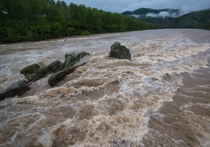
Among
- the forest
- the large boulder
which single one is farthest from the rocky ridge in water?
the forest

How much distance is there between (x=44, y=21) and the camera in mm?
42094

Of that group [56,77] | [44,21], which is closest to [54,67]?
[56,77]

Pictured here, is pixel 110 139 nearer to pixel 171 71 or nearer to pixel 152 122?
pixel 152 122

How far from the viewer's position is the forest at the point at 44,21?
3522 centimetres

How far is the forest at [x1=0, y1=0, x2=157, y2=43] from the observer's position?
3522 cm

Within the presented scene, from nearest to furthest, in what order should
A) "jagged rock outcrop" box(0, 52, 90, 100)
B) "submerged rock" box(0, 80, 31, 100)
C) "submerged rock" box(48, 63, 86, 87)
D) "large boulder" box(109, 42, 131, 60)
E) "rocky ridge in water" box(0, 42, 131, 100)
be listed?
1. "submerged rock" box(0, 80, 31, 100)
2. "jagged rock outcrop" box(0, 52, 90, 100)
3. "rocky ridge in water" box(0, 42, 131, 100)
4. "submerged rock" box(48, 63, 86, 87)
5. "large boulder" box(109, 42, 131, 60)

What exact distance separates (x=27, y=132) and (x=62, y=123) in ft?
4.15

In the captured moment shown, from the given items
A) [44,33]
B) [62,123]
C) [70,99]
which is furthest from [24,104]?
[44,33]

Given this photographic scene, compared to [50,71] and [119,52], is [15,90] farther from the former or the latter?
[119,52]

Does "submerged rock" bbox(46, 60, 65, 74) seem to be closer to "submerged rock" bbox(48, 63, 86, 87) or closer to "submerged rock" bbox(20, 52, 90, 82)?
"submerged rock" bbox(20, 52, 90, 82)

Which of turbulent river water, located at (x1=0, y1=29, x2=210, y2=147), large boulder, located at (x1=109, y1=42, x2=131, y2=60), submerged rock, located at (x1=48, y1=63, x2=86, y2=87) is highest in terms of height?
large boulder, located at (x1=109, y1=42, x2=131, y2=60)

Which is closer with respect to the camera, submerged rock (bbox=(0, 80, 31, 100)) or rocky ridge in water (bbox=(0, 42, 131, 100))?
submerged rock (bbox=(0, 80, 31, 100))

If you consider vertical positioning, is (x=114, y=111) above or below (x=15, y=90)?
below

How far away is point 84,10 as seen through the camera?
59.9m
